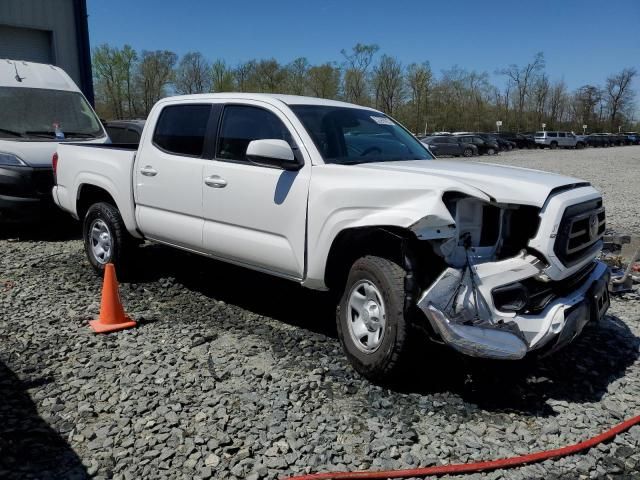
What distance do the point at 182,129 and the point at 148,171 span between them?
1.76 ft

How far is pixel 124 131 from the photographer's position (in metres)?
12.2

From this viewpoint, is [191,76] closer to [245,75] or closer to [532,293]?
[245,75]

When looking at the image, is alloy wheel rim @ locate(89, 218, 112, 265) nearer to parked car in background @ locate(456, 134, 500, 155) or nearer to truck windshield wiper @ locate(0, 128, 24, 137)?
truck windshield wiper @ locate(0, 128, 24, 137)

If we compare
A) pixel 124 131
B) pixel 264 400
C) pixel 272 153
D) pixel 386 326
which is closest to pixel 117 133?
pixel 124 131

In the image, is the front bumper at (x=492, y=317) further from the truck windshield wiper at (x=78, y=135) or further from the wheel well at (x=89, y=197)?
the truck windshield wiper at (x=78, y=135)

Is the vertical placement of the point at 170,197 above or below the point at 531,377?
above

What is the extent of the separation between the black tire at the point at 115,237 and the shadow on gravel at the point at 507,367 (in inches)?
40.9

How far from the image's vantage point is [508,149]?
165 feet

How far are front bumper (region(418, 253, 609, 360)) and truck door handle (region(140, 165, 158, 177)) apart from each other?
315 cm

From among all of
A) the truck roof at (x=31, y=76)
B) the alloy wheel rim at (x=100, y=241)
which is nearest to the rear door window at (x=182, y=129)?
the alloy wheel rim at (x=100, y=241)

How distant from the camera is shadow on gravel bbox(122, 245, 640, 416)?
3.88 meters

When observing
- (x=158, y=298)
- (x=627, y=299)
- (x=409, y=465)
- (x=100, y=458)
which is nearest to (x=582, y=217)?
(x=409, y=465)

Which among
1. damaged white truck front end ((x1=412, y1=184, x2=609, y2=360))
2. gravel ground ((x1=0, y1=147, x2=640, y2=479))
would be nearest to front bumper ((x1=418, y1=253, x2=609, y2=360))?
damaged white truck front end ((x1=412, y1=184, x2=609, y2=360))

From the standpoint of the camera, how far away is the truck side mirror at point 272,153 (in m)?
4.20
